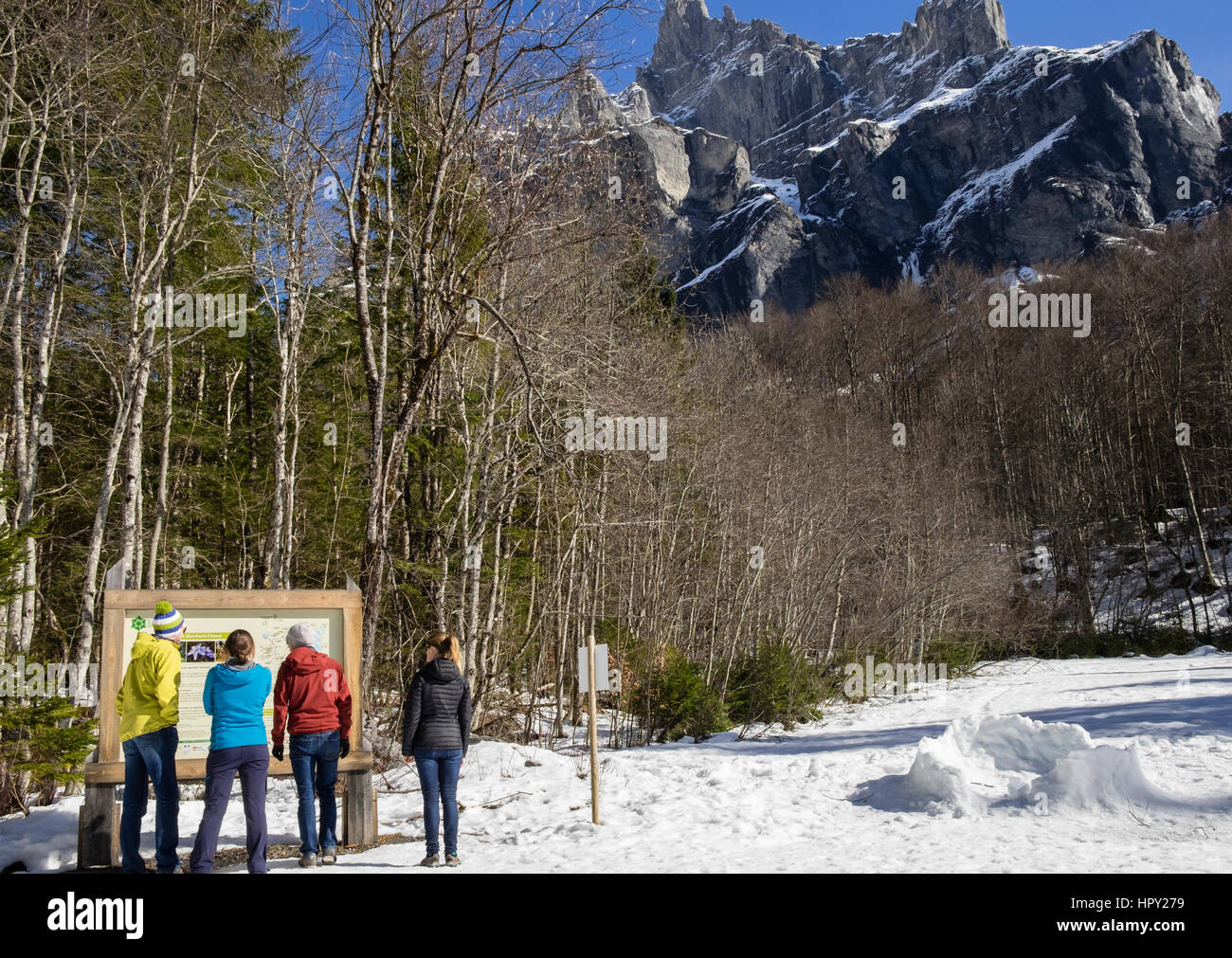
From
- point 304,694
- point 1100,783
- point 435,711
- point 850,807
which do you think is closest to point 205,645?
point 304,694

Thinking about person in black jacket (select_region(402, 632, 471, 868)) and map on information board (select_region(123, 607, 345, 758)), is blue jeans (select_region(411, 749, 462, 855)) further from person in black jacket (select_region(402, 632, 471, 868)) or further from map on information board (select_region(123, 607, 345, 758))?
map on information board (select_region(123, 607, 345, 758))

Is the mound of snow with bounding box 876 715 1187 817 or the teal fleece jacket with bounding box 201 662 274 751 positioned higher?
the teal fleece jacket with bounding box 201 662 274 751

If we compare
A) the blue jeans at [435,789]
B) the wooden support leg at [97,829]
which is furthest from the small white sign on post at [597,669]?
the wooden support leg at [97,829]

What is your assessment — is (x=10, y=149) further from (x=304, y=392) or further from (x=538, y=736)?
(x=538, y=736)

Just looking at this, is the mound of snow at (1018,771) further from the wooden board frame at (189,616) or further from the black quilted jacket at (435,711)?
the wooden board frame at (189,616)

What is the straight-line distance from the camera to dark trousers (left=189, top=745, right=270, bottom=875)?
5.27 meters

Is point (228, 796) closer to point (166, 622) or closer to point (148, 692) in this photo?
point (148, 692)

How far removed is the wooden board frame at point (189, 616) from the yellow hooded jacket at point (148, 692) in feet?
2.20

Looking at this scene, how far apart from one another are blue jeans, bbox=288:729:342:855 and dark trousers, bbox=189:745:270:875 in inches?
13.3

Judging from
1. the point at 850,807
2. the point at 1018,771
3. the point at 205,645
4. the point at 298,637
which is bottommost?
the point at 850,807

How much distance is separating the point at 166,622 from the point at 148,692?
471mm

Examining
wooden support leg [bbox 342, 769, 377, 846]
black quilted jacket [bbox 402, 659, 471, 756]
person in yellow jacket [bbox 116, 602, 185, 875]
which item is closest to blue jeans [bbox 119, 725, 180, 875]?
person in yellow jacket [bbox 116, 602, 185, 875]

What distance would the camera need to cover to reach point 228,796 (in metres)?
5.30
